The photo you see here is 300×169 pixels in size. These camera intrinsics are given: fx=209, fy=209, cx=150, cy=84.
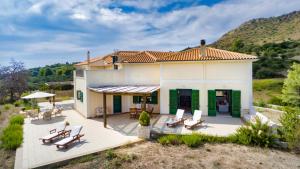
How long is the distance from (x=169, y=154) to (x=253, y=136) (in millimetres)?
5571

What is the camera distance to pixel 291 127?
12766mm

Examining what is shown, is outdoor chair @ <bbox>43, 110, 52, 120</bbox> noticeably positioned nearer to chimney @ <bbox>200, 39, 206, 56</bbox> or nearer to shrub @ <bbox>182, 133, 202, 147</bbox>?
shrub @ <bbox>182, 133, 202, 147</bbox>

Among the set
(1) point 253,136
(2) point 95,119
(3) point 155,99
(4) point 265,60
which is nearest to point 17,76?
(2) point 95,119

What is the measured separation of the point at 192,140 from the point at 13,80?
3614cm

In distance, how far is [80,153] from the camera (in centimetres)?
1180

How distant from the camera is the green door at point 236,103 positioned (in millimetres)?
18766

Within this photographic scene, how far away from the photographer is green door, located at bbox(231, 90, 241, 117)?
18.8m

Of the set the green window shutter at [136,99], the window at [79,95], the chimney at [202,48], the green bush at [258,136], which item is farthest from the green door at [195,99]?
the window at [79,95]

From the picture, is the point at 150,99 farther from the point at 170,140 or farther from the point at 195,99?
the point at 170,140

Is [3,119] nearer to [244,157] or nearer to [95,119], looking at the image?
[95,119]

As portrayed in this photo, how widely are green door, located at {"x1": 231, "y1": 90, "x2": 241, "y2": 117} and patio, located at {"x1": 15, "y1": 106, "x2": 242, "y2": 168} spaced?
2.67ft

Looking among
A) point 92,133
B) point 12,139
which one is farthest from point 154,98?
point 12,139

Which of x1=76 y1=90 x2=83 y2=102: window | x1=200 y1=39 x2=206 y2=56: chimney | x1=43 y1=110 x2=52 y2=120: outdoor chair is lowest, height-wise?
x1=43 y1=110 x2=52 y2=120: outdoor chair

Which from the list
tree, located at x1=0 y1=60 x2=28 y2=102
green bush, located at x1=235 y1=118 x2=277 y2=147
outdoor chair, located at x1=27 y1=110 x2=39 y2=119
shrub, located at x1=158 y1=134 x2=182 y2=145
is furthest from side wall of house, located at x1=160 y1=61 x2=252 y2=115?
tree, located at x1=0 y1=60 x2=28 y2=102
